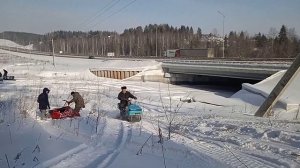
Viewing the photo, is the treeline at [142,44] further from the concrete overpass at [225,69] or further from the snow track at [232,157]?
the snow track at [232,157]

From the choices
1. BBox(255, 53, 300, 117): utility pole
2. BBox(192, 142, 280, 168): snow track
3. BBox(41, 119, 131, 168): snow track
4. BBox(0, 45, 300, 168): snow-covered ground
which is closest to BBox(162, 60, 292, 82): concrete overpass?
BBox(255, 53, 300, 117): utility pole

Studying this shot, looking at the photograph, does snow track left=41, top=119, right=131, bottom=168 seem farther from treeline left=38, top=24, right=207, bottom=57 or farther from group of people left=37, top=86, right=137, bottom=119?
treeline left=38, top=24, right=207, bottom=57

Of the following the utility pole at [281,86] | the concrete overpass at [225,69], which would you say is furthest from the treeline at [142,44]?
the utility pole at [281,86]

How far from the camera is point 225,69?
42.6 meters

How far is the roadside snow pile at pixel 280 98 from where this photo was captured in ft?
71.0

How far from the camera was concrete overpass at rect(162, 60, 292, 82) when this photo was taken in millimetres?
36934

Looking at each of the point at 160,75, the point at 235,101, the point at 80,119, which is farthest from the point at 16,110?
the point at 160,75

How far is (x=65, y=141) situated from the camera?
10.9 m

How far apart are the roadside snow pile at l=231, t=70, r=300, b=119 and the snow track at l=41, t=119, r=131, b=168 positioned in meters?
10.1

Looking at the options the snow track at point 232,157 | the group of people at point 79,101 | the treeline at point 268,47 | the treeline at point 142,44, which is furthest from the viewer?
the treeline at point 142,44

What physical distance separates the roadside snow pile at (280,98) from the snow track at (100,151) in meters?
10.1

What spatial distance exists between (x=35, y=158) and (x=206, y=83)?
50.4 m

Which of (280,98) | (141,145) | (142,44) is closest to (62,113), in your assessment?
(141,145)

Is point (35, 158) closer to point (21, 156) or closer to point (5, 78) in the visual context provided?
point (21, 156)
